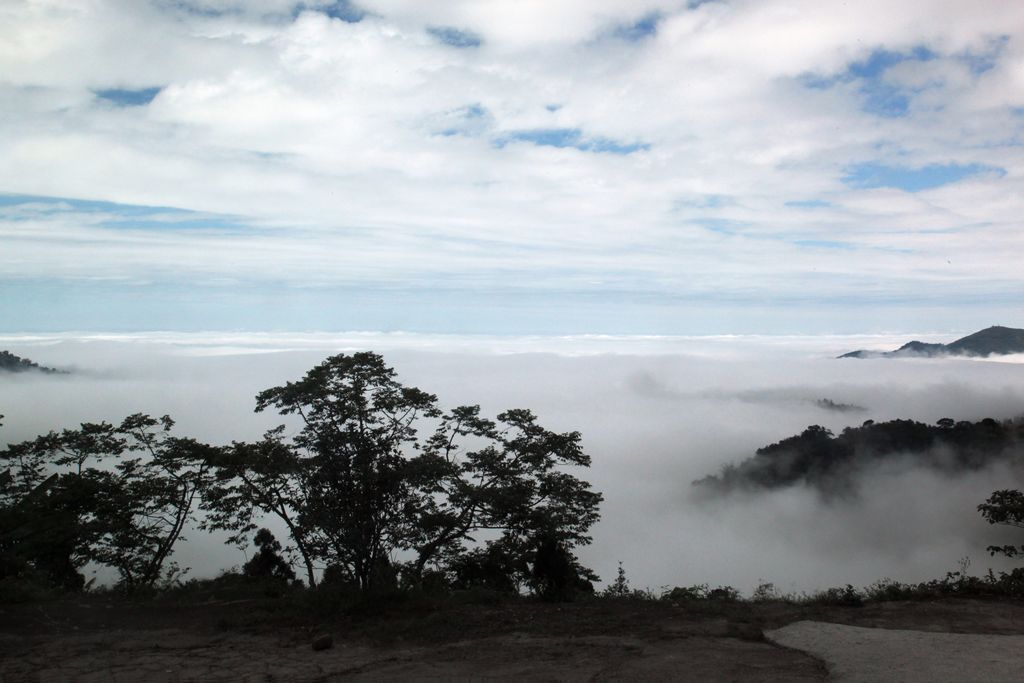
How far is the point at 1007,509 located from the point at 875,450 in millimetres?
66119

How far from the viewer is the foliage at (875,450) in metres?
60.5

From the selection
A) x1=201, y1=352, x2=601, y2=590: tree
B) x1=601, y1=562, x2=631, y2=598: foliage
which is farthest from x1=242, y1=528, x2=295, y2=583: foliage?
x1=601, y1=562, x2=631, y2=598: foliage

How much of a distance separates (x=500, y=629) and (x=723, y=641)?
265 cm

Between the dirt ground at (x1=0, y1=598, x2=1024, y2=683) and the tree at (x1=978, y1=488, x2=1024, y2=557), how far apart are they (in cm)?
248

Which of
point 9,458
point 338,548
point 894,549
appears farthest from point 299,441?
point 894,549

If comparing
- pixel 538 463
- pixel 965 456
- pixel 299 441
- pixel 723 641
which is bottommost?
pixel 965 456

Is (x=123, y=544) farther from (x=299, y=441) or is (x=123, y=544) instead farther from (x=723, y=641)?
(x=723, y=641)

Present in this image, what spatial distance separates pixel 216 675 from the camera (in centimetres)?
708

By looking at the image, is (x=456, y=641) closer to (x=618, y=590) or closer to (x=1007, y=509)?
(x=618, y=590)

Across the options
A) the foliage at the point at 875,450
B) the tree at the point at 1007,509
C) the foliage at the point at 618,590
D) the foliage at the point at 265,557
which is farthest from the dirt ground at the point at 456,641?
the foliage at the point at 875,450

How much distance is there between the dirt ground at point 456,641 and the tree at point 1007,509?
8.14ft

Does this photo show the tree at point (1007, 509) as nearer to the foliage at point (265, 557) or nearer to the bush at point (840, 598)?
the bush at point (840, 598)

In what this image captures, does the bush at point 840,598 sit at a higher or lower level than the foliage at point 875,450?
higher

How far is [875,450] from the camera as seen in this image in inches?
2724
